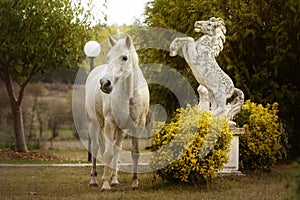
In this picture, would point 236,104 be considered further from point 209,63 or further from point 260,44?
point 260,44

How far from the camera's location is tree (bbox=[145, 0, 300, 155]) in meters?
13.5

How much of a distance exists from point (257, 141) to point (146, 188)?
10.7 feet

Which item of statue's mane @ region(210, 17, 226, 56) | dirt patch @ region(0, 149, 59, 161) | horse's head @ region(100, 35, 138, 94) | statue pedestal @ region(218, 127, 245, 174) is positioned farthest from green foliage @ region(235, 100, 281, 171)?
dirt patch @ region(0, 149, 59, 161)

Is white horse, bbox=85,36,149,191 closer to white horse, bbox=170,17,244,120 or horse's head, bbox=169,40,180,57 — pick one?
horse's head, bbox=169,40,180,57

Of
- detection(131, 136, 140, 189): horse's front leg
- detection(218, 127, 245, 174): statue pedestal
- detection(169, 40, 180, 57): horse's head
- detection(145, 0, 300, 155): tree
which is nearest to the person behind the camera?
detection(131, 136, 140, 189): horse's front leg

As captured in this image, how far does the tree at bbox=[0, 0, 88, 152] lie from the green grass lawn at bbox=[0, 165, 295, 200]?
5747 millimetres

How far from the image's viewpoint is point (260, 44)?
14.5m

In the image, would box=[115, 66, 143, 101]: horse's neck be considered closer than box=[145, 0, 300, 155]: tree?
Yes

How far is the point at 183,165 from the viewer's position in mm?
7984

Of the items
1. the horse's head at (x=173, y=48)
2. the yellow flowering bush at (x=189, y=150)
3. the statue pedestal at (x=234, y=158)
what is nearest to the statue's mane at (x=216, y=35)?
the horse's head at (x=173, y=48)

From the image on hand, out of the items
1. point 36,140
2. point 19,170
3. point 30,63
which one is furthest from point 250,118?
point 36,140

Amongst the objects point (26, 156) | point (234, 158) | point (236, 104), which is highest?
point (236, 104)

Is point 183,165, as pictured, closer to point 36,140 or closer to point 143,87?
point 143,87

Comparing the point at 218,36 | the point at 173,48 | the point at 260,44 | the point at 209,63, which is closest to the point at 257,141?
the point at 209,63
